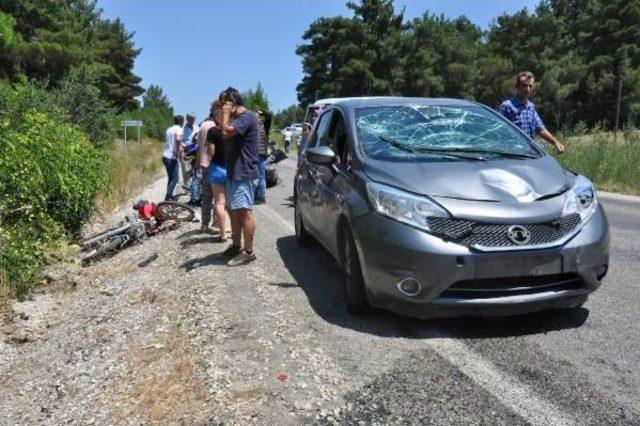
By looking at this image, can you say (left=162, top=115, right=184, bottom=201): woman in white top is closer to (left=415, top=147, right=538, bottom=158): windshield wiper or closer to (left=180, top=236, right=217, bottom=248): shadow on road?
(left=180, top=236, right=217, bottom=248): shadow on road

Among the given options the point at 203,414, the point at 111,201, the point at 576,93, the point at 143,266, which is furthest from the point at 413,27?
the point at 203,414

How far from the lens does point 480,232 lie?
13.2 feet

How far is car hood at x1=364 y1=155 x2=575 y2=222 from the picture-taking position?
13.4 ft

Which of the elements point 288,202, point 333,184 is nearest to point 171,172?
point 288,202

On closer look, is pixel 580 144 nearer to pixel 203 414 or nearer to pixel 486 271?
pixel 486 271

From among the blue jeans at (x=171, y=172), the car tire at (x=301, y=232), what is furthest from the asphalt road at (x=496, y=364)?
the blue jeans at (x=171, y=172)

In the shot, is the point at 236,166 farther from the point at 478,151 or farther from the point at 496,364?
the point at 496,364

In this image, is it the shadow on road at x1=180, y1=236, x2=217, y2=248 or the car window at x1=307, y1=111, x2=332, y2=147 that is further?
the shadow on road at x1=180, y1=236, x2=217, y2=248

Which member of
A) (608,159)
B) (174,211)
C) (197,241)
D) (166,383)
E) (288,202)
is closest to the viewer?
(166,383)

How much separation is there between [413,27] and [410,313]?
215ft

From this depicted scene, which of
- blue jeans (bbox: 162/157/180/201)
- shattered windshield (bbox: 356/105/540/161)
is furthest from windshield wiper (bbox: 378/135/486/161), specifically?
blue jeans (bbox: 162/157/180/201)

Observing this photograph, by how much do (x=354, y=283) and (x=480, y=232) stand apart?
1.10 metres

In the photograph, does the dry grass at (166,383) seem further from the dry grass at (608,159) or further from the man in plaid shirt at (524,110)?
the dry grass at (608,159)

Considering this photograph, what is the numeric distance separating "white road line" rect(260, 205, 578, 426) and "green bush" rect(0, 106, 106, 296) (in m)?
5.53
